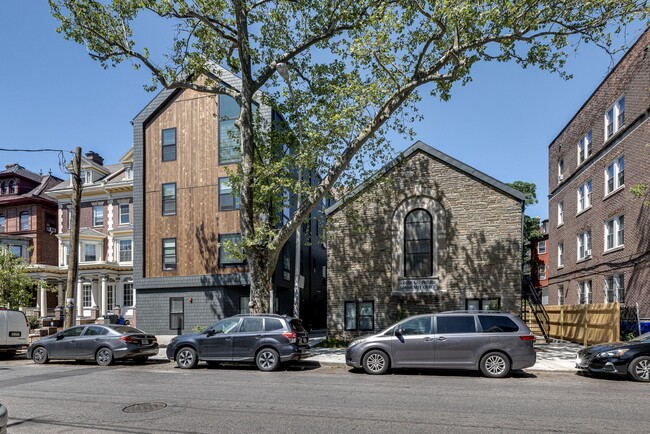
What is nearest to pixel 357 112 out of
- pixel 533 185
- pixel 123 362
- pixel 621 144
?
pixel 123 362

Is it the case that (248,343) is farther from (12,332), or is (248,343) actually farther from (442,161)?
(442,161)

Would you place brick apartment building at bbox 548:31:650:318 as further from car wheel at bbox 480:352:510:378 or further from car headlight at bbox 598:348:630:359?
car wheel at bbox 480:352:510:378

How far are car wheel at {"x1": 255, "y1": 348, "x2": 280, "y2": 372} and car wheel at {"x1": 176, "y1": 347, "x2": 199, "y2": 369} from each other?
2011mm

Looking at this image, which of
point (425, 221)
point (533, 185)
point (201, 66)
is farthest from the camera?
point (533, 185)

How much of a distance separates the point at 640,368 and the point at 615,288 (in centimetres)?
1167

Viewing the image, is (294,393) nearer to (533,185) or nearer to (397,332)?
(397,332)

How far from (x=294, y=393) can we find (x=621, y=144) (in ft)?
61.9

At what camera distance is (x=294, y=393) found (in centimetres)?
941

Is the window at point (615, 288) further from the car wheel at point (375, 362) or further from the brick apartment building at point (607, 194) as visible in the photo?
the car wheel at point (375, 362)

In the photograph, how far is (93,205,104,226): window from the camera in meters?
34.6

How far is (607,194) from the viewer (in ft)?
72.0

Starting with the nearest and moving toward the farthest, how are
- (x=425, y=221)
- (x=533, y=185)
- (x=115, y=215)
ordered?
(x=425, y=221)
(x=115, y=215)
(x=533, y=185)

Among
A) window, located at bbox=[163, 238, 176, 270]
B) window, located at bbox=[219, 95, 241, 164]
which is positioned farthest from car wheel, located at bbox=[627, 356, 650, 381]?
window, located at bbox=[163, 238, 176, 270]

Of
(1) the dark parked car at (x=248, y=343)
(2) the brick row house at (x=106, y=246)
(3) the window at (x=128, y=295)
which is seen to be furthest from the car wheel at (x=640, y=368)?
(3) the window at (x=128, y=295)
